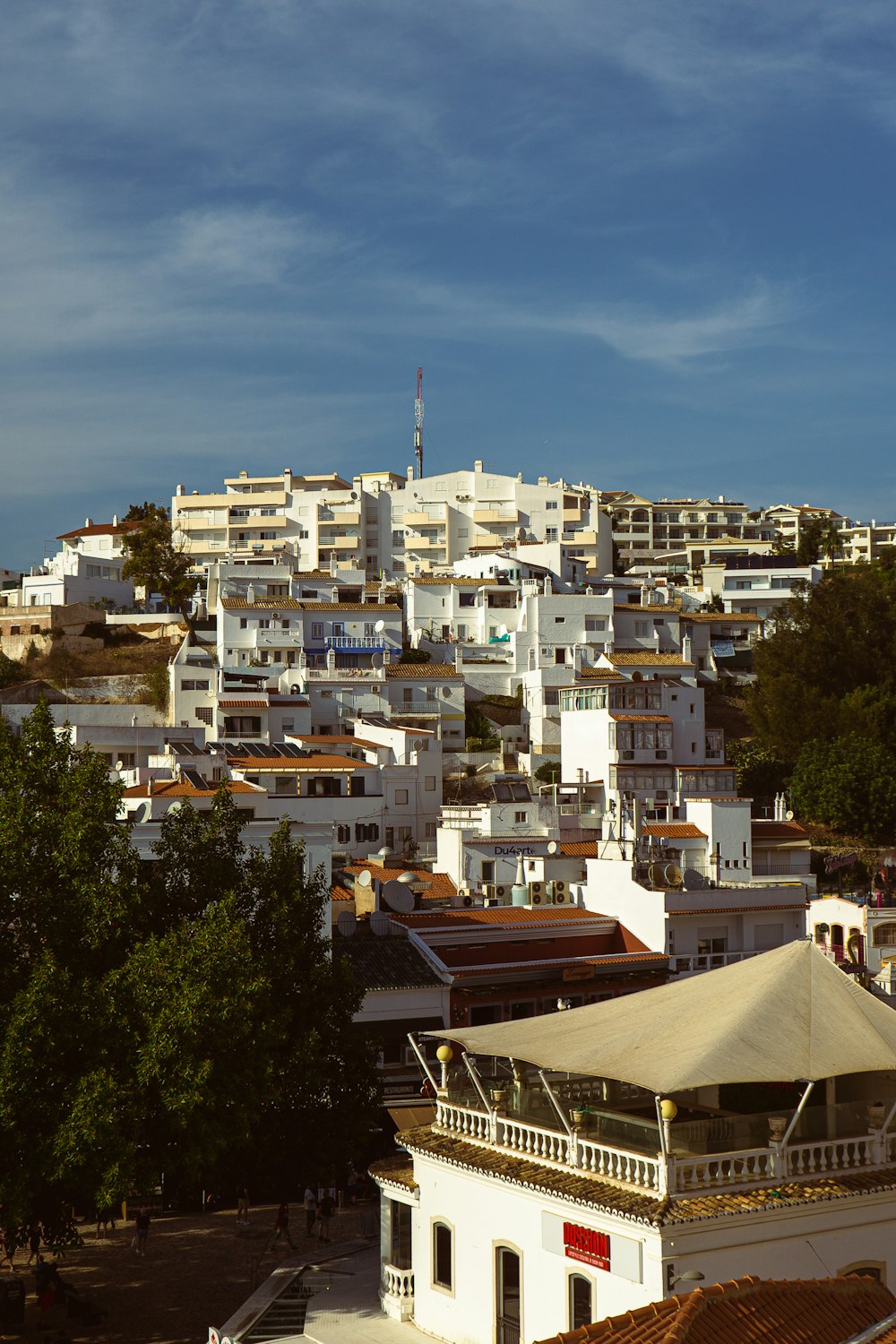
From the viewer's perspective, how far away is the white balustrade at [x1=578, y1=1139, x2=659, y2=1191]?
16.3 metres

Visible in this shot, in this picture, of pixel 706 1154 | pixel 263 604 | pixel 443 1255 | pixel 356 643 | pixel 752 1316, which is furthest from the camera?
pixel 356 643

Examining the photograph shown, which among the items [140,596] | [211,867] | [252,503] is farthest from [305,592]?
[211,867]

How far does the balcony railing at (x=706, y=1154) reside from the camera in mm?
16359

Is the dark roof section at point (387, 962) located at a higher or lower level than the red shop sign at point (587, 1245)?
higher

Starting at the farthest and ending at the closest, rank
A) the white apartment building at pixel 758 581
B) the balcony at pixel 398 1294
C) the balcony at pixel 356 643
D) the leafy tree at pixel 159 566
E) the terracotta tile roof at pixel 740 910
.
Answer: the white apartment building at pixel 758 581 < the leafy tree at pixel 159 566 < the balcony at pixel 356 643 < the terracotta tile roof at pixel 740 910 < the balcony at pixel 398 1294

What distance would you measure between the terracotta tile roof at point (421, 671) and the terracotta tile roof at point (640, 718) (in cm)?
1661

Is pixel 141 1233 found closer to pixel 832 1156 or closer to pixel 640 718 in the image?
pixel 832 1156

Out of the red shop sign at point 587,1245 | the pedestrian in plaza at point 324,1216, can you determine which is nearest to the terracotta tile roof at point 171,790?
the pedestrian in plaza at point 324,1216

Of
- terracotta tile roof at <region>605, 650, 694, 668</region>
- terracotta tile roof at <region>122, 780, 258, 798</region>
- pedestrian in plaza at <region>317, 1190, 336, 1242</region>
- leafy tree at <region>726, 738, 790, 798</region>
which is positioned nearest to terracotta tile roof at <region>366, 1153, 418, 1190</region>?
pedestrian in plaza at <region>317, 1190, 336, 1242</region>

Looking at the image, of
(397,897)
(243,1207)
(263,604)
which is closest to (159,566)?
(263,604)

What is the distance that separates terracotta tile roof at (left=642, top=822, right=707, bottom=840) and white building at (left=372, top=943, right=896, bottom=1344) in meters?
31.7

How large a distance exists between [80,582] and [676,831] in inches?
2107

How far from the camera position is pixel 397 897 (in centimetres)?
3906

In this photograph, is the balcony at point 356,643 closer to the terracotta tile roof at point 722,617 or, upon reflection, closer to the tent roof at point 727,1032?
the terracotta tile roof at point 722,617
